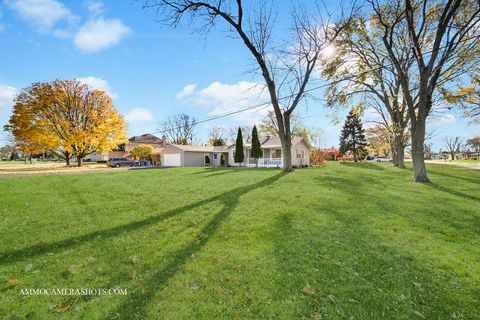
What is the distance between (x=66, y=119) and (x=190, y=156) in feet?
50.4

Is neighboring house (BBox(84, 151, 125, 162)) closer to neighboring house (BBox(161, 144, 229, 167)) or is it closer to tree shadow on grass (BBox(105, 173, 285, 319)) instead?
neighboring house (BBox(161, 144, 229, 167))

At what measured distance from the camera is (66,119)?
28.0 metres

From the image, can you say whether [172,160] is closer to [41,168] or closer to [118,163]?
[118,163]

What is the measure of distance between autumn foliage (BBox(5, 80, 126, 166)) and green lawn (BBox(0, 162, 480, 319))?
22929 millimetres

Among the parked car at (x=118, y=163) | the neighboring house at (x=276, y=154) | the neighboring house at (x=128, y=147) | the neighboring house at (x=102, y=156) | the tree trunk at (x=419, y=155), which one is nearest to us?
the tree trunk at (x=419, y=155)

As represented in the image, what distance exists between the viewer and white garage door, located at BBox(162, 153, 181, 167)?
111 feet

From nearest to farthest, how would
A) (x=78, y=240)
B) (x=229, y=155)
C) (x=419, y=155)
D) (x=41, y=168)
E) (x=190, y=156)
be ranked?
(x=78, y=240) → (x=419, y=155) → (x=41, y=168) → (x=190, y=156) → (x=229, y=155)

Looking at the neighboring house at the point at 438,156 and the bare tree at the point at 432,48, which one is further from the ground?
Answer: the bare tree at the point at 432,48

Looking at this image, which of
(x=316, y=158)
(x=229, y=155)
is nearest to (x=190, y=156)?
(x=229, y=155)

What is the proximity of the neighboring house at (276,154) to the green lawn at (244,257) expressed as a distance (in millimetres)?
19863

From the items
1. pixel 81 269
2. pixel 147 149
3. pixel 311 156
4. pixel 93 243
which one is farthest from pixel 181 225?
pixel 147 149

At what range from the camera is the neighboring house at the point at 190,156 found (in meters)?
33.5

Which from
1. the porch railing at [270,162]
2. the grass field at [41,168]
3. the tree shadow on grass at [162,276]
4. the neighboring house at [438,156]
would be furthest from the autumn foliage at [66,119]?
the neighboring house at [438,156]
